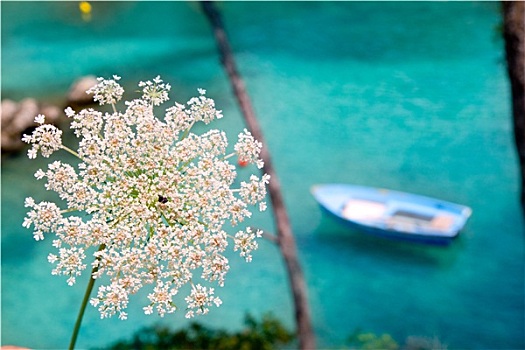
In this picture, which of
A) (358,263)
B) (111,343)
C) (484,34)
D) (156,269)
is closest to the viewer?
(156,269)

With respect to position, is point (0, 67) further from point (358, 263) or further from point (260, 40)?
point (358, 263)

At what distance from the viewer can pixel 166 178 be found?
3.01 feet

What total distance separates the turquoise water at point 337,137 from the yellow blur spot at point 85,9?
32 millimetres

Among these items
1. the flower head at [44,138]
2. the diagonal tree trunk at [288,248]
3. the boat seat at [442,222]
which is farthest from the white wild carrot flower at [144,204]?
the boat seat at [442,222]

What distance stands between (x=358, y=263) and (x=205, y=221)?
2293 mm

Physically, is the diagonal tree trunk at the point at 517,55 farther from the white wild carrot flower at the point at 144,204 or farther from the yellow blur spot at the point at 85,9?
the yellow blur spot at the point at 85,9

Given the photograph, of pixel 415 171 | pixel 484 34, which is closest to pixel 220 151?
pixel 415 171

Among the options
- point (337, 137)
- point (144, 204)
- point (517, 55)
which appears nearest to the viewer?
point (144, 204)

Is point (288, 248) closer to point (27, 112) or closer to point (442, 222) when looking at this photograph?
point (442, 222)

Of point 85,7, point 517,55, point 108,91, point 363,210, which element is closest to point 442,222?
point 363,210

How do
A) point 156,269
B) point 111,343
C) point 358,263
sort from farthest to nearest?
point 358,263 < point 111,343 < point 156,269

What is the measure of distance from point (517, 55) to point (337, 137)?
1.39 meters

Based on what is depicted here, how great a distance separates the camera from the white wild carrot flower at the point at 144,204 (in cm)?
87

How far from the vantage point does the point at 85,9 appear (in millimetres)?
3363
